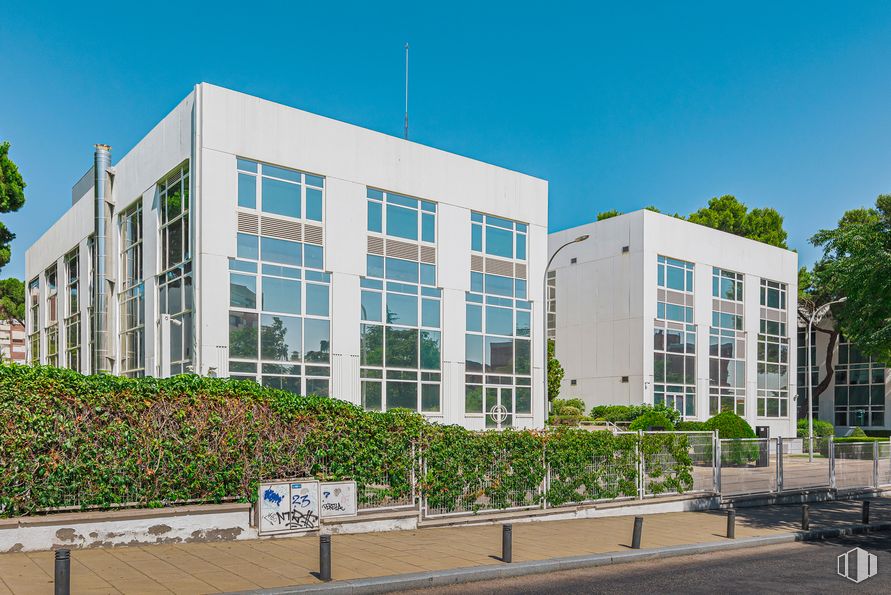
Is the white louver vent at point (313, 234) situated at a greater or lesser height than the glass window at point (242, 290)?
greater

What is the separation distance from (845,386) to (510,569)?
6433 cm

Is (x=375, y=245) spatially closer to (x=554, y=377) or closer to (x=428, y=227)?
(x=428, y=227)

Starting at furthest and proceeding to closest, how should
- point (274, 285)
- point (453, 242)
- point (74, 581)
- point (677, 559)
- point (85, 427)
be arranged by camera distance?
point (453, 242) < point (274, 285) < point (677, 559) < point (85, 427) < point (74, 581)

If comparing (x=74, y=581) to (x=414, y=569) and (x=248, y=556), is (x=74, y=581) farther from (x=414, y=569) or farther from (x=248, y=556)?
(x=414, y=569)

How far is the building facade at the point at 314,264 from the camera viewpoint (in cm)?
2750

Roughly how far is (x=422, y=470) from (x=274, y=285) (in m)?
15.6

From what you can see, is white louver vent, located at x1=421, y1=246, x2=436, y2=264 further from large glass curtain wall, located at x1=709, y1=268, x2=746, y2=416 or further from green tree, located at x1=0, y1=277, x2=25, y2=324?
green tree, located at x1=0, y1=277, x2=25, y2=324

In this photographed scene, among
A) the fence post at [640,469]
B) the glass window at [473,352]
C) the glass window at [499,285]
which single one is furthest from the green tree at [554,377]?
the fence post at [640,469]

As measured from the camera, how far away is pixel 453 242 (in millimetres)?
33906

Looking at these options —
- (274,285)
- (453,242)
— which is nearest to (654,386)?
(453,242)

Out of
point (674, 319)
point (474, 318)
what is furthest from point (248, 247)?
point (674, 319)

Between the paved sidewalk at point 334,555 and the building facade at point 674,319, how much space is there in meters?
30.1

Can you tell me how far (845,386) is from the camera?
66438mm

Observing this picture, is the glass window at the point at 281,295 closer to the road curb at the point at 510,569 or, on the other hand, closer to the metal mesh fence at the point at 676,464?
the metal mesh fence at the point at 676,464
